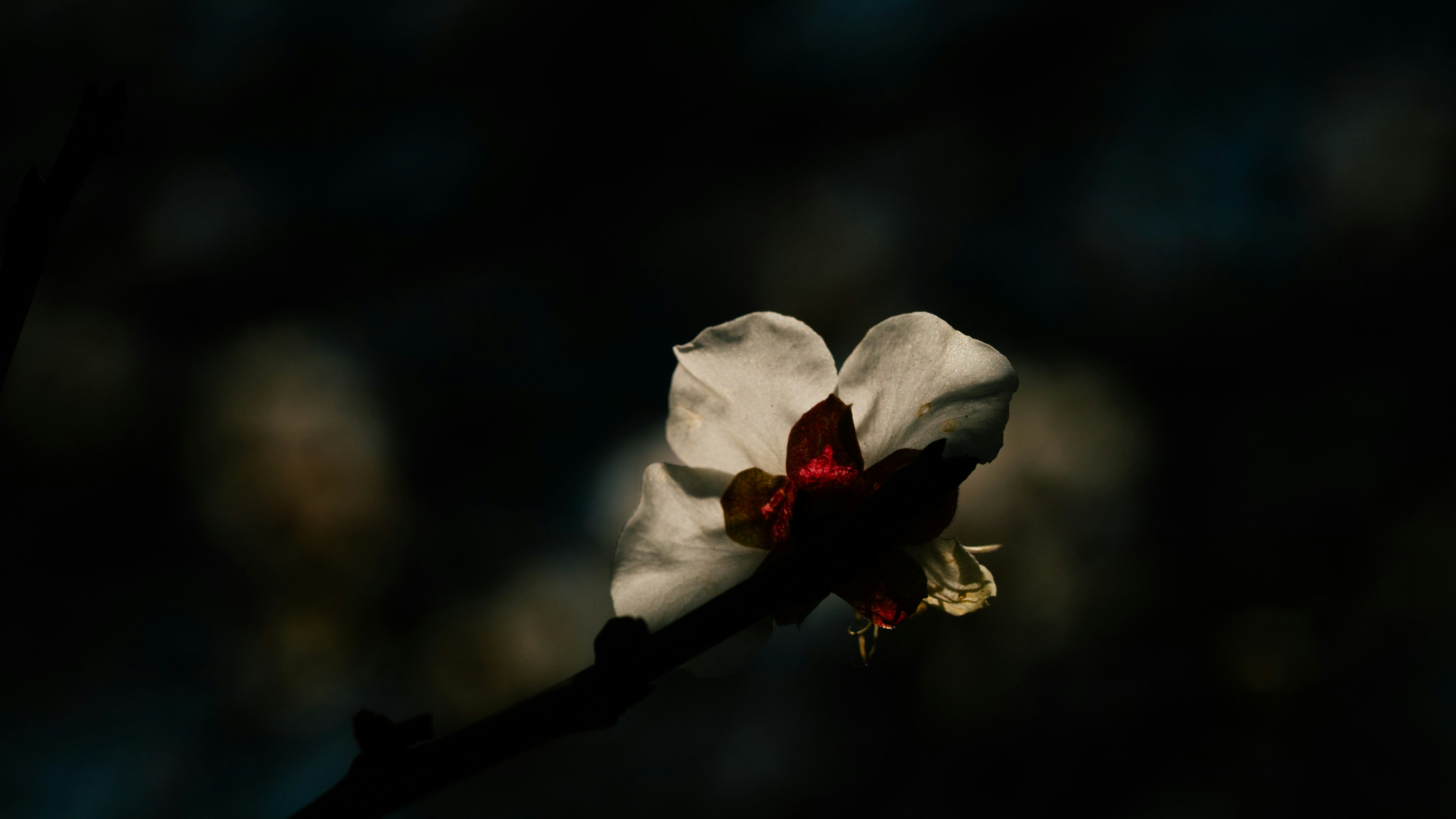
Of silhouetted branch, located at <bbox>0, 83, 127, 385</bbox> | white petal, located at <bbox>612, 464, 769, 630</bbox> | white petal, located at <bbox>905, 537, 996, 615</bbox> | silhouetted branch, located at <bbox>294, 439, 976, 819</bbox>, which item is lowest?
white petal, located at <bbox>905, 537, 996, 615</bbox>

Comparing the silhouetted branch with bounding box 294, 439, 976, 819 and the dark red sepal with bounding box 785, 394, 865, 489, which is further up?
A: the dark red sepal with bounding box 785, 394, 865, 489

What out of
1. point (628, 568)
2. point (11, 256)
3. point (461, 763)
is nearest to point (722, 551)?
point (628, 568)

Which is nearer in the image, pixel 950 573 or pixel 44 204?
pixel 44 204

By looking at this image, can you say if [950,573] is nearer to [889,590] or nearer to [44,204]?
[889,590]

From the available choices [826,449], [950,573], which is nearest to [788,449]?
[826,449]

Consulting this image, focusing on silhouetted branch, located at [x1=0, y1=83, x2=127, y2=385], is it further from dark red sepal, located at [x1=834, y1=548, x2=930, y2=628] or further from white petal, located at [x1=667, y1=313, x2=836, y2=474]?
dark red sepal, located at [x1=834, y1=548, x2=930, y2=628]

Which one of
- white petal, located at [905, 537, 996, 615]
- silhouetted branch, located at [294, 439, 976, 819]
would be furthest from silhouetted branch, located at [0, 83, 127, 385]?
white petal, located at [905, 537, 996, 615]

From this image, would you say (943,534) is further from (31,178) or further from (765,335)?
(31,178)
